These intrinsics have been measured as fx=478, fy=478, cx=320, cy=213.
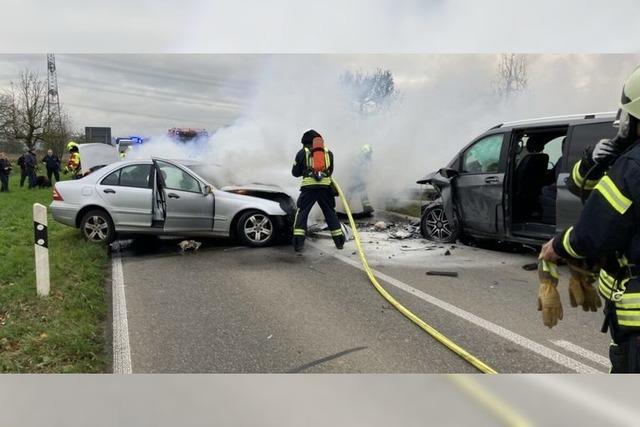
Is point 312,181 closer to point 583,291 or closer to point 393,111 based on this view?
point 393,111

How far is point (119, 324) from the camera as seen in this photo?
6.19 ft

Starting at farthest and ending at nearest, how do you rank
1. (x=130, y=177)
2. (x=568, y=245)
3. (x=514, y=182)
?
1. (x=514, y=182)
2. (x=130, y=177)
3. (x=568, y=245)

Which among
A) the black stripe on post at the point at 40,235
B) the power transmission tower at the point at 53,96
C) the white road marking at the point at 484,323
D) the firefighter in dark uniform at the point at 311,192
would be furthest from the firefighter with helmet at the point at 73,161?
the white road marking at the point at 484,323

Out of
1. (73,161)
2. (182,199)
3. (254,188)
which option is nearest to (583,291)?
(254,188)

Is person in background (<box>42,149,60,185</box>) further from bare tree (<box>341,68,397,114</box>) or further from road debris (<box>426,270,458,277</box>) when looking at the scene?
A: road debris (<box>426,270,458,277</box>)

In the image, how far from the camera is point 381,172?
6.19 ft

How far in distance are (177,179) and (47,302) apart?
0.71 meters

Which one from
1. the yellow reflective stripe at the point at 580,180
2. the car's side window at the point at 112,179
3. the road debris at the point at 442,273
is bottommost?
the road debris at the point at 442,273

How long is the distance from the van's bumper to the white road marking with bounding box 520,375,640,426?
190cm

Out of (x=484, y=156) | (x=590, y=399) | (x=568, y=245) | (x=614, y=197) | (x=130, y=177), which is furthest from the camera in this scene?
(x=484, y=156)

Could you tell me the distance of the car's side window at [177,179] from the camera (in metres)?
1.81

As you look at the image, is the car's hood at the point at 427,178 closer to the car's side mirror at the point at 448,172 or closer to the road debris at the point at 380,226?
the car's side mirror at the point at 448,172

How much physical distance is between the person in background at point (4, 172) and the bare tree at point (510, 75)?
1694 mm

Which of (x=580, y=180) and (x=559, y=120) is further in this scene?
(x=559, y=120)
